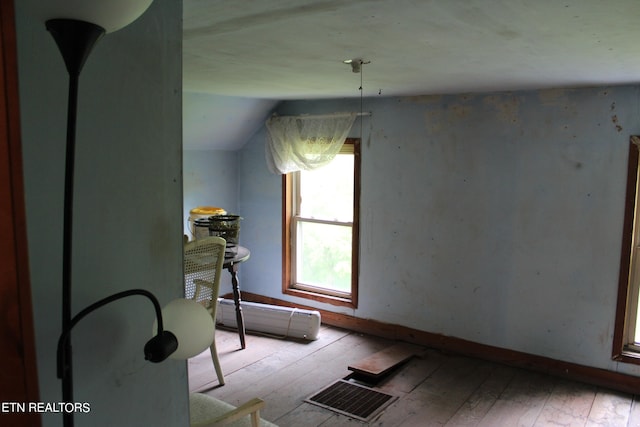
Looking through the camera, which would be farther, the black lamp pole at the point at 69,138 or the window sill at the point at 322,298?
the window sill at the point at 322,298

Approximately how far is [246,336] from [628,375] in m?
2.96

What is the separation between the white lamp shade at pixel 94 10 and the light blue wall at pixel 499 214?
3.35 m

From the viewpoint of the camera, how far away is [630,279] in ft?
10.9

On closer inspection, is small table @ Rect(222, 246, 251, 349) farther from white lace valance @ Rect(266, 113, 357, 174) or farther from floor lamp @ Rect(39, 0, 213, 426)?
floor lamp @ Rect(39, 0, 213, 426)

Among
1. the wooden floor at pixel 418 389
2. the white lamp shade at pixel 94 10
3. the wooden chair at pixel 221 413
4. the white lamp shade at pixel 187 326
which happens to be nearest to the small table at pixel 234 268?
the wooden floor at pixel 418 389

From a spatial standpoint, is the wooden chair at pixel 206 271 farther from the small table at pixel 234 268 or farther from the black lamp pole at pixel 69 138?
the black lamp pole at pixel 69 138

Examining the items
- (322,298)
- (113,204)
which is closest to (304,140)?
(322,298)

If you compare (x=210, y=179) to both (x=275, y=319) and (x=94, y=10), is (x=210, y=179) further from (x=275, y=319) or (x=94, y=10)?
(x=94, y=10)

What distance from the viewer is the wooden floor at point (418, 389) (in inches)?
119

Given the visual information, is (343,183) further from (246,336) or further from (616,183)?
(616,183)

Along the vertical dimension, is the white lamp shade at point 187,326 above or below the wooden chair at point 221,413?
above

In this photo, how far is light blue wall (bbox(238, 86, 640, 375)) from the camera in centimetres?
335

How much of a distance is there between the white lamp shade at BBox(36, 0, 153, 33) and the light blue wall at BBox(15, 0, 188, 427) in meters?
0.15

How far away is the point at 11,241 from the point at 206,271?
2541 millimetres
